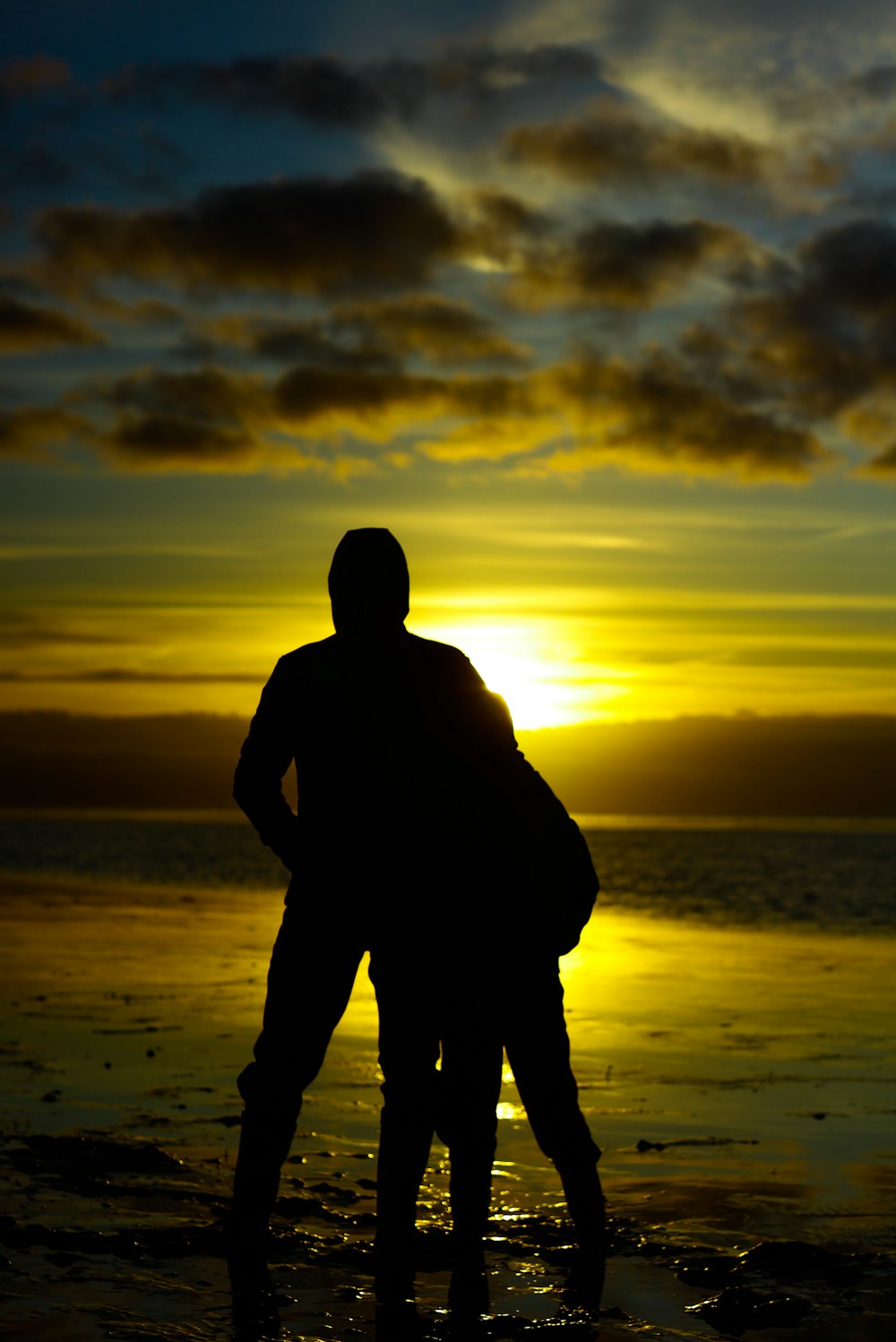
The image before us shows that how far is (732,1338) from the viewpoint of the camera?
13.4ft

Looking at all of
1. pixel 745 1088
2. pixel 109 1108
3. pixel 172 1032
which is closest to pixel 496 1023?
pixel 109 1108

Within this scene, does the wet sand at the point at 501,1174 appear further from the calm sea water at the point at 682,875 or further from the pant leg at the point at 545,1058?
the calm sea water at the point at 682,875

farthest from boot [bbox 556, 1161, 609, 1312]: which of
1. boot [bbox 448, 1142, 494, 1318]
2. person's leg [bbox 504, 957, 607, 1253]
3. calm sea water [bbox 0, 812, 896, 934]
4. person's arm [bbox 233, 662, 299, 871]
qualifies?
calm sea water [bbox 0, 812, 896, 934]

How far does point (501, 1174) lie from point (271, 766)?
2592 mm

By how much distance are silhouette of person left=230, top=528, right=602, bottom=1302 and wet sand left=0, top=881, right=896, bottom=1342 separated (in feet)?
0.69

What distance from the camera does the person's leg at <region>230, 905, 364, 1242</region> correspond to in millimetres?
4566

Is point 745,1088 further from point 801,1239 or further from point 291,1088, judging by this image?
point 291,1088

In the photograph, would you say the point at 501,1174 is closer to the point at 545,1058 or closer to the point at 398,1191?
the point at 398,1191

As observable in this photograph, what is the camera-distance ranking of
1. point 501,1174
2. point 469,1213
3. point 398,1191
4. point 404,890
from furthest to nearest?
point 501,1174
point 469,1213
point 398,1191
point 404,890

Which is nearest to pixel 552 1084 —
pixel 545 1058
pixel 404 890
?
pixel 545 1058

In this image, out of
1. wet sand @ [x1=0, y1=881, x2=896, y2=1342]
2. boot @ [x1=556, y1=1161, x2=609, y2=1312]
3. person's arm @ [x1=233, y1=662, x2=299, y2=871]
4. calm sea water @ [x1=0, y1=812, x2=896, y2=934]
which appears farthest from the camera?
calm sea water @ [x1=0, y1=812, x2=896, y2=934]

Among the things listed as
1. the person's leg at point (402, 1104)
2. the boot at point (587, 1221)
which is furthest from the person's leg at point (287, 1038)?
the boot at point (587, 1221)

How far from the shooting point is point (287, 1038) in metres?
4.62

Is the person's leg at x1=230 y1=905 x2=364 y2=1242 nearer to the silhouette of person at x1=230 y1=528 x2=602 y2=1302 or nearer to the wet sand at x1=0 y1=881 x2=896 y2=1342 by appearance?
the silhouette of person at x1=230 y1=528 x2=602 y2=1302
